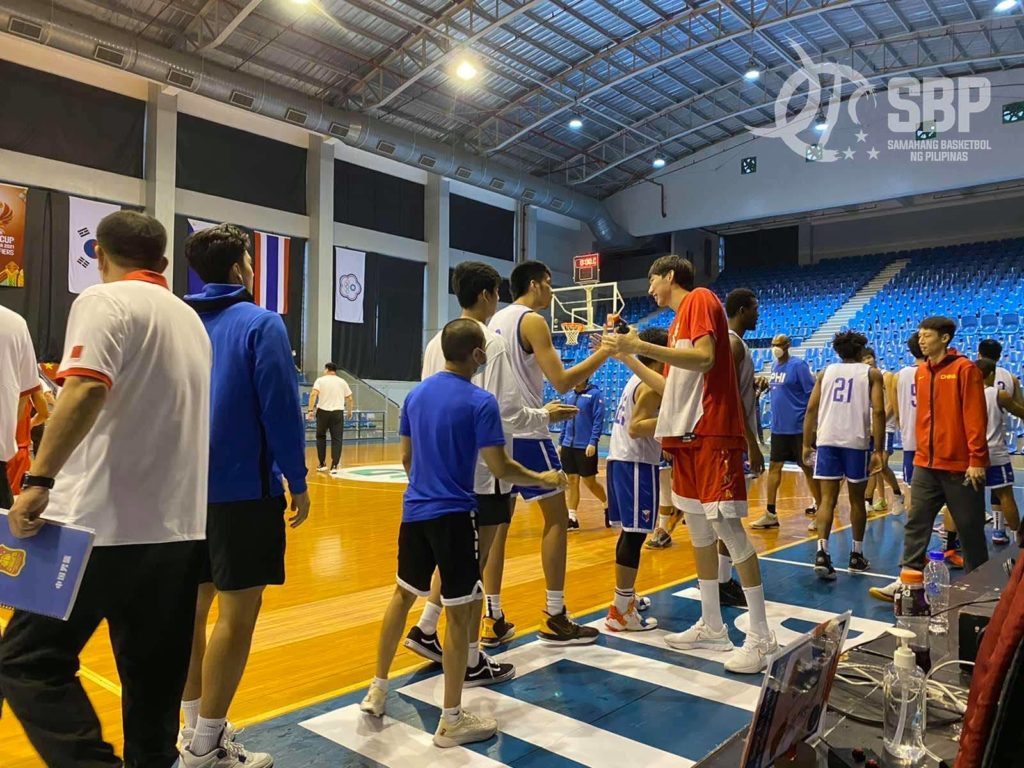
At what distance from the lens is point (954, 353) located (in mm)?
4402

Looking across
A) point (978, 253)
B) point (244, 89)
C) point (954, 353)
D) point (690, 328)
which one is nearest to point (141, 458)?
point (690, 328)

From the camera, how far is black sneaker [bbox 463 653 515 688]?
3.17 meters

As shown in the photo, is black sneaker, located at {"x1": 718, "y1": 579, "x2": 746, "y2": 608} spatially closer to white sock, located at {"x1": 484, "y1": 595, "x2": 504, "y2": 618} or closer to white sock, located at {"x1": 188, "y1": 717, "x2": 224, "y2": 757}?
white sock, located at {"x1": 484, "y1": 595, "x2": 504, "y2": 618}

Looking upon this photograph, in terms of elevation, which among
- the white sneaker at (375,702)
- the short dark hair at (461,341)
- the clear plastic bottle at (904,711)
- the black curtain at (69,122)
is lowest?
the white sneaker at (375,702)

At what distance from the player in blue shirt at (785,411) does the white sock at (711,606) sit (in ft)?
12.3

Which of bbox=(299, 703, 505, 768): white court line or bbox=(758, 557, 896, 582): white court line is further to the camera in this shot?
bbox=(758, 557, 896, 582): white court line

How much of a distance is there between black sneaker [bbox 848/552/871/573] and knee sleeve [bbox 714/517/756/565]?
2436mm

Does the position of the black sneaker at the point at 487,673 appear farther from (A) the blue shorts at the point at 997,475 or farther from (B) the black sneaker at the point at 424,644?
(A) the blue shorts at the point at 997,475

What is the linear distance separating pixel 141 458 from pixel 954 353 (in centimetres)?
439

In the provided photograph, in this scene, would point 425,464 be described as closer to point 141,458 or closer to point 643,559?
point 141,458

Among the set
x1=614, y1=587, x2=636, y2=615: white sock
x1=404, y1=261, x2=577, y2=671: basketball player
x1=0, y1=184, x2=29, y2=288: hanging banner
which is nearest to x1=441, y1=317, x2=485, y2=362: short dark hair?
x1=404, y1=261, x2=577, y2=671: basketball player

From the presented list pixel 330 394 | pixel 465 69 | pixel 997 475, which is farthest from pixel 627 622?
pixel 465 69

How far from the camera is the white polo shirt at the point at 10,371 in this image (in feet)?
9.67

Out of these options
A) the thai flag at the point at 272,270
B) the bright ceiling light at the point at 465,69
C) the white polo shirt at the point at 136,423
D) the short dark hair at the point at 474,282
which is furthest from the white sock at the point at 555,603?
the thai flag at the point at 272,270
